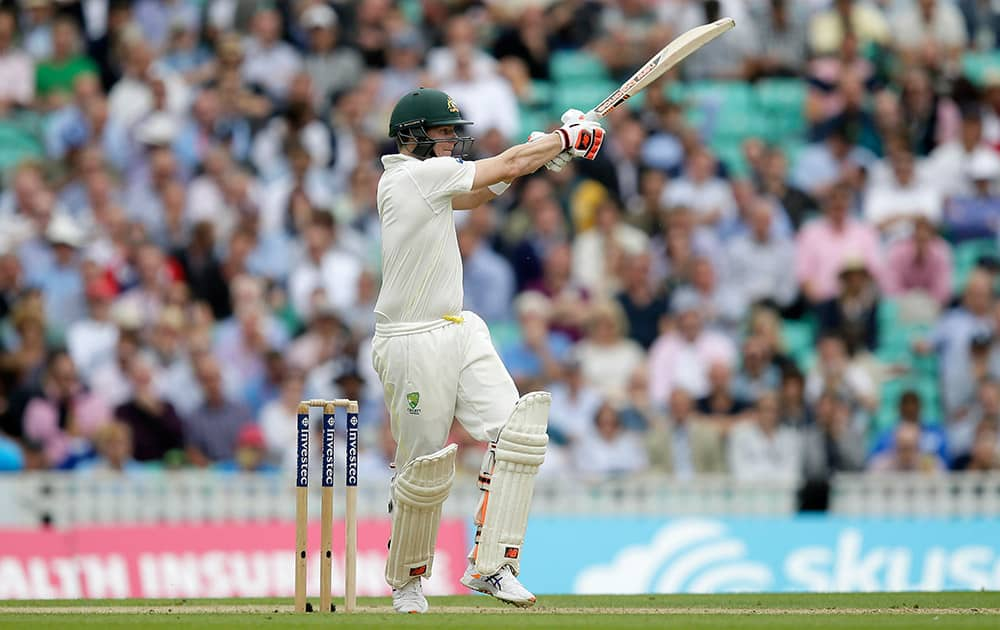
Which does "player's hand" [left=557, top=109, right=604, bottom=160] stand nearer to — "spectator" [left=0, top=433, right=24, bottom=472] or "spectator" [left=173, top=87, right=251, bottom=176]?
"spectator" [left=0, top=433, right=24, bottom=472]

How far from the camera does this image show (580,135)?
820cm

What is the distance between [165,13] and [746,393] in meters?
6.15

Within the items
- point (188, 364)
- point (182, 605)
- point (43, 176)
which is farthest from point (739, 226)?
point (182, 605)

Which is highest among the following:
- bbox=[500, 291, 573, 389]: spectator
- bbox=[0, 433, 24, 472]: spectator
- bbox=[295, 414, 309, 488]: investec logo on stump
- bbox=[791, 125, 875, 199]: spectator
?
bbox=[791, 125, 875, 199]: spectator

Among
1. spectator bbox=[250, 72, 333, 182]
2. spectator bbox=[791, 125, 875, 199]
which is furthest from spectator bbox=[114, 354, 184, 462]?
spectator bbox=[791, 125, 875, 199]

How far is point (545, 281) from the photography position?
1452 cm

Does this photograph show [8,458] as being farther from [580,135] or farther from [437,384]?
[580,135]

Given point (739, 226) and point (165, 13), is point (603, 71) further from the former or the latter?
point (165, 13)

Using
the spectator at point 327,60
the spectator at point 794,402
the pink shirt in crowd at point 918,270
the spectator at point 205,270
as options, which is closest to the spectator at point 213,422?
the spectator at point 205,270

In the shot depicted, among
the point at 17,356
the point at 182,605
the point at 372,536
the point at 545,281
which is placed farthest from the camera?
the point at 545,281

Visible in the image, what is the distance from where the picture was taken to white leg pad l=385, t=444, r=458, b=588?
818cm

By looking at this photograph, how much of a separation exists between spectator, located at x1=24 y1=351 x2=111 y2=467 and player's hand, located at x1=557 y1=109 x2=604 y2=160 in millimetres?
5920

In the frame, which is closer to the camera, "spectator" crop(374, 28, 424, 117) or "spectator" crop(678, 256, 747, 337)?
"spectator" crop(678, 256, 747, 337)

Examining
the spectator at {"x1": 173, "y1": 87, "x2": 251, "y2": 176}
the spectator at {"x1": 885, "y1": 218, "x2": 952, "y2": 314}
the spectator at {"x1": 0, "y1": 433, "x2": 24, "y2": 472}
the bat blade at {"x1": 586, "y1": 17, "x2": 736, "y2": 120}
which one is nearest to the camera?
the bat blade at {"x1": 586, "y1": 17, "x2": 736, "y2": 120}
